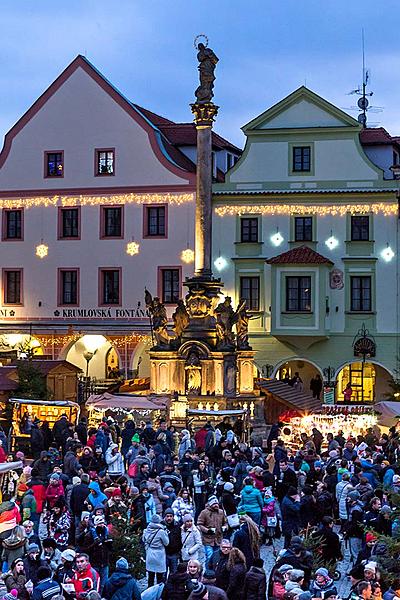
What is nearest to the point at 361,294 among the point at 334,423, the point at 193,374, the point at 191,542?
the point at 193,374

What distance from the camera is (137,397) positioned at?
33000mm

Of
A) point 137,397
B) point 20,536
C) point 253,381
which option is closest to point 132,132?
point 253,381

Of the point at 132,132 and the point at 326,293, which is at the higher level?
the point at 132,132

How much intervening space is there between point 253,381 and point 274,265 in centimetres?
753

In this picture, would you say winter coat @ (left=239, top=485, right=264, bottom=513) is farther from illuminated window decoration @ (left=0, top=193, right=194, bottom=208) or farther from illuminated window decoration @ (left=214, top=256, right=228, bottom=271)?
illuminated window decoration @ (left=0, top=193, right=194, bottom=208)

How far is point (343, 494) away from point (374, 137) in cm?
2850

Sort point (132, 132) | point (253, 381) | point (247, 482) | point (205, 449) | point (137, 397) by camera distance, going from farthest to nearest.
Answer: point (132, 132) < point (253, 381) < point (137, 397) < point (205, 449) < point (247, 482)

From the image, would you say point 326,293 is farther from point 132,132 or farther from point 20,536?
point 20,536

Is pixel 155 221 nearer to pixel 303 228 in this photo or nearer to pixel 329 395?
pixel 303 228

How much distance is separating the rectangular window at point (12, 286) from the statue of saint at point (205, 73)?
13.9 metres

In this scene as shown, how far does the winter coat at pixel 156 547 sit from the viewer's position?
1573 cm

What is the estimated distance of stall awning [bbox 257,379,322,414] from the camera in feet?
126

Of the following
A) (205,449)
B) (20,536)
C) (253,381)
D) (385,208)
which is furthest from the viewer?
(385,208)

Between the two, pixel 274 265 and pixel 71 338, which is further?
pixel 71 338
